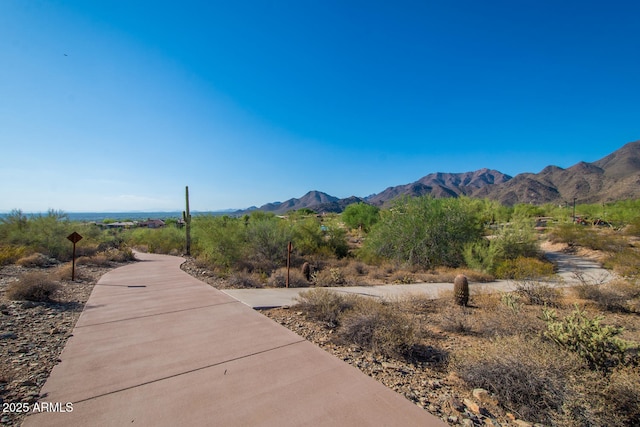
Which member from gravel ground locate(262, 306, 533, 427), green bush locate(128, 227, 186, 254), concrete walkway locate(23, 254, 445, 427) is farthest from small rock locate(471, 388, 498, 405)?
green bush locate(128, 227, 186, 254)

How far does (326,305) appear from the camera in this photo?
662 centimetres

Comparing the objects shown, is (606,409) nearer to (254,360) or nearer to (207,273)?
(254,360)

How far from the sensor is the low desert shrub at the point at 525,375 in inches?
134

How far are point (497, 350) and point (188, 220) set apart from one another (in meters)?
19.1

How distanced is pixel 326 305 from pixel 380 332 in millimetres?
1791

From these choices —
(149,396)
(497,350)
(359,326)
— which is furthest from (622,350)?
(149,396)

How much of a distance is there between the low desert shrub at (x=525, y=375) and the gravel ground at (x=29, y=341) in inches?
205

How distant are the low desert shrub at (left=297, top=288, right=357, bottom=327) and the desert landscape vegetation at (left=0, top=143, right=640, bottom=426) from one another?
0.10 ft

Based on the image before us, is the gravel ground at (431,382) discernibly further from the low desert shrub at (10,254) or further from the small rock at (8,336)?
the low desert shrub at (10,254)

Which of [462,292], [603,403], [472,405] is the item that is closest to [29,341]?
[472,405]

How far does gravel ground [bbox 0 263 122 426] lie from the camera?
3.51 m

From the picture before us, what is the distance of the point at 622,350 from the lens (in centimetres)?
419

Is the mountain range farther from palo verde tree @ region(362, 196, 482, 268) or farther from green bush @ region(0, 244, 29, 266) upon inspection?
green bush @ region(0, 244, 29, 266)

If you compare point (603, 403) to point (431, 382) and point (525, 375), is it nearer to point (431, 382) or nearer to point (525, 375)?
point (525, 375)
